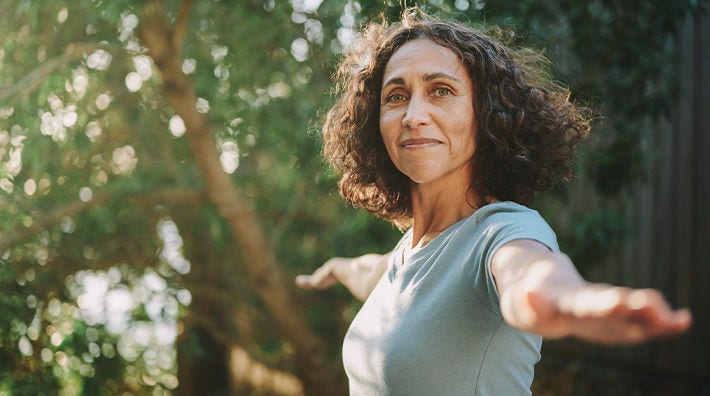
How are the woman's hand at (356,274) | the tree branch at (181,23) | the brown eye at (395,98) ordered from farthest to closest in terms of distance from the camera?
the tree branch at (181,23), the woman's hand at (356,274), the brown eye at (395,98)

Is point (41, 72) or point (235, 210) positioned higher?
point (41, 72)

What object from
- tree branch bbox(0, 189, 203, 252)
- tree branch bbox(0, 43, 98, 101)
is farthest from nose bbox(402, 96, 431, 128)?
tree branch bbox(0, 189, 203, 252)

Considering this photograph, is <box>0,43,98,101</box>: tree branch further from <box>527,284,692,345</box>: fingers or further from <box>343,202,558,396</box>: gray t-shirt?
<box>527,284,692,345</box>: fingers

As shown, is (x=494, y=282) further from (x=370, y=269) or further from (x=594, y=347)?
(x=594, y=347)

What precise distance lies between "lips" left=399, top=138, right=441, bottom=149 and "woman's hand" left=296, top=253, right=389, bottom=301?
1.85 feet

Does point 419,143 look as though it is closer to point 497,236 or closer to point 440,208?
point 440,208

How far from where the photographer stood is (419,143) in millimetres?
1624

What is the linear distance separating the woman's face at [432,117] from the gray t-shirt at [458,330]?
0.63 ft

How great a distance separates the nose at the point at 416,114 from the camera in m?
1.60

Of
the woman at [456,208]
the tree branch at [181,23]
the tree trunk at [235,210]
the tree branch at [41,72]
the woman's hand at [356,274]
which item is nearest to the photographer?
the woman at [456,208]

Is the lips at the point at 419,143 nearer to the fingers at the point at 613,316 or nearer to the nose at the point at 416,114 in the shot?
the nose at the point at 416,114

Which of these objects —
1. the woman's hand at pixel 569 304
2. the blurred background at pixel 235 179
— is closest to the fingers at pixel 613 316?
the woman's hand at pixel 569 304

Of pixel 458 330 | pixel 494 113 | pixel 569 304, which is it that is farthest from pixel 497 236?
pixel 494 113

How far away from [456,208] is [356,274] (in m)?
0.66
